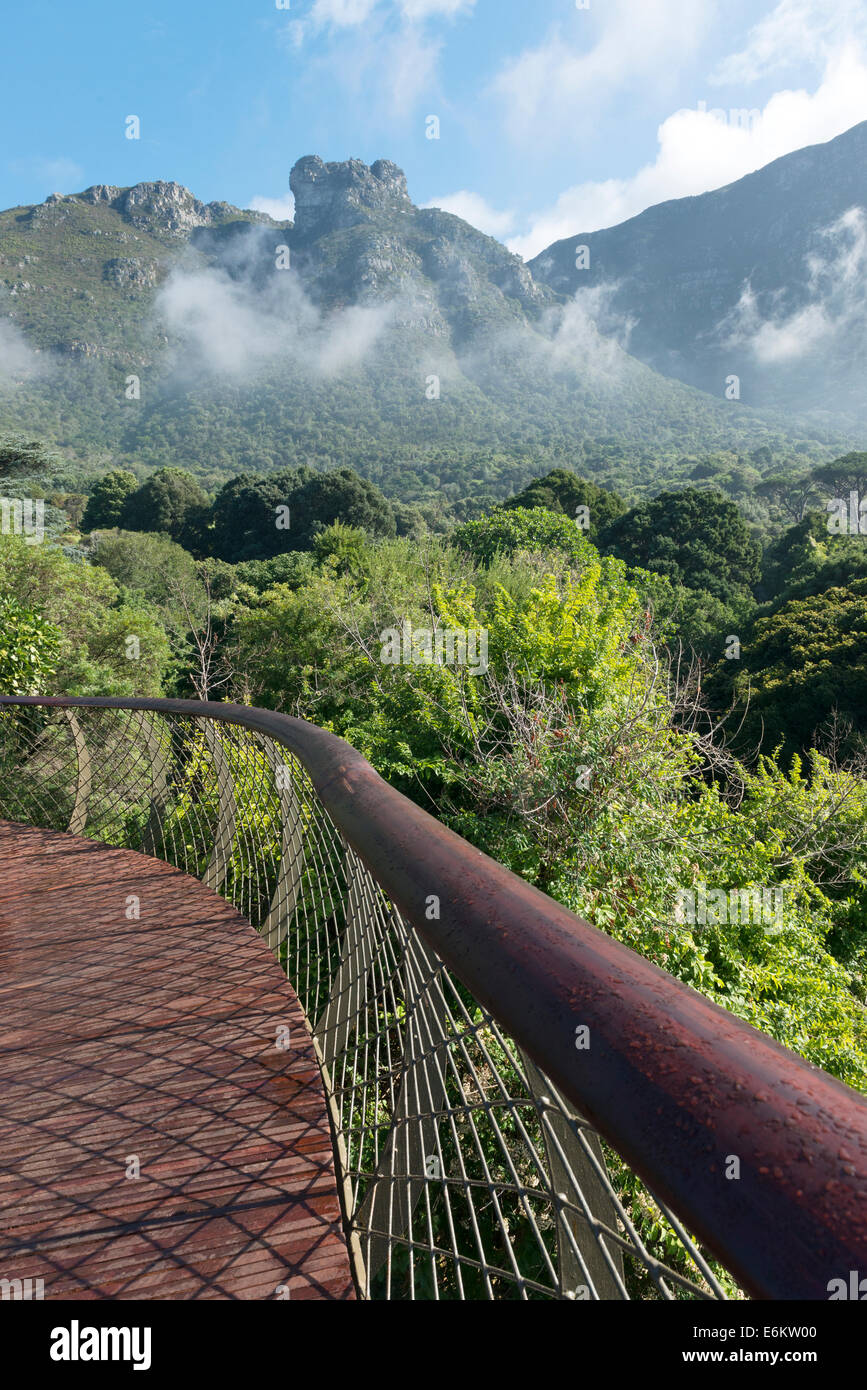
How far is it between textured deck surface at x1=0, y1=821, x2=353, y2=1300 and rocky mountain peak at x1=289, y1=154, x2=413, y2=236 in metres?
132

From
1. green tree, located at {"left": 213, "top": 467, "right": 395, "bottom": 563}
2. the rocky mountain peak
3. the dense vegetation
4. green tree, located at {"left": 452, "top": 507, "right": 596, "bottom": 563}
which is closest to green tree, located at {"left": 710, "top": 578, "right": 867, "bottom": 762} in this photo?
the dense vegetation

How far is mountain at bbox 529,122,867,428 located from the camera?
365 ft

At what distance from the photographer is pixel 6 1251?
4.61ft

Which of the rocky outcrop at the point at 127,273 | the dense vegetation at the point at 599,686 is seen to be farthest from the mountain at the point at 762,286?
the dense vegetation at the point at 599,686

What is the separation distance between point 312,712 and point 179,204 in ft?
432

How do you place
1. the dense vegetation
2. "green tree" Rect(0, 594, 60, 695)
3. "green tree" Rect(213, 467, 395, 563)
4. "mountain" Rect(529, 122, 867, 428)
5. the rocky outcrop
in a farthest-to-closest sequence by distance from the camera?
1. "mountain" Rect(529, 122, 867, 428)
2. the rocky outcrop
3. "green tree" Rect(213, 467, 395, 563)
4. "green tree" Rect(0, 594, 60, 695)
5. the dense vegetation

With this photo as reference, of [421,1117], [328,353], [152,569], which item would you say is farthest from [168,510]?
[328,353]

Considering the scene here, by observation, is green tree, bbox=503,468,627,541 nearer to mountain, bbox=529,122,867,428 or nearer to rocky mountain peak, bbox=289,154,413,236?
mountain, bbox=529,122,867,428

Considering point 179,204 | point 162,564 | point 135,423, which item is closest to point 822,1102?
point 162,564

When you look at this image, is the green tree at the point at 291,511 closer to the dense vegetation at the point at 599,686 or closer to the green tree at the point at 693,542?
the dense vegetation at the point at 599,686

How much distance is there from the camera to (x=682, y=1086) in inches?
18.5

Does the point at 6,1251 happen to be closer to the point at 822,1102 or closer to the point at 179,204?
the point at 822,1102

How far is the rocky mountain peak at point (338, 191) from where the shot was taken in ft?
374

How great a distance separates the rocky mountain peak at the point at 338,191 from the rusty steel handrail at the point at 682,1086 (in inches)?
5259
